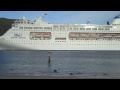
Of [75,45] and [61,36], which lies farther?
[61,36]

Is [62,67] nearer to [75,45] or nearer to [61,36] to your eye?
[75,45]

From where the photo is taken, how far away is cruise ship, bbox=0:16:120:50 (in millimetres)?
25328

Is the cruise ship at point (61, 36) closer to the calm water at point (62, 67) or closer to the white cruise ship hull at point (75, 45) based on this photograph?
the white cruise ship hull at point (75, 45)

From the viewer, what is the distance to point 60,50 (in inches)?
1036

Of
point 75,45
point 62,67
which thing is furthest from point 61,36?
point 62,67

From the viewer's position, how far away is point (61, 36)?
25.6 metres

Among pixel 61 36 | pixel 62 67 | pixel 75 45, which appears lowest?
pixel 62 67

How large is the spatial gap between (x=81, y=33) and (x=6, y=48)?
22.7 ft

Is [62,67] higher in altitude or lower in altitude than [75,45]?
lower

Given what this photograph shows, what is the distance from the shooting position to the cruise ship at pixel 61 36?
83.1ft

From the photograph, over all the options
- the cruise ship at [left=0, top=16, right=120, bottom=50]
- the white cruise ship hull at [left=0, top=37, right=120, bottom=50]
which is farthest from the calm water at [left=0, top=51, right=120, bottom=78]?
the cruise ship at [left=0, top=16, right=120, bottom=50]
